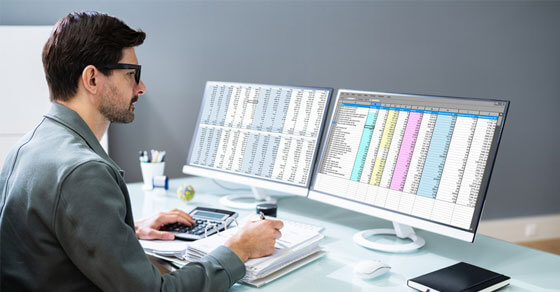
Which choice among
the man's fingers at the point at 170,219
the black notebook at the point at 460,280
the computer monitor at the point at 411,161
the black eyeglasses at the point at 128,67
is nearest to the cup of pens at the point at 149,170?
the man's fingers at the point at 170,219

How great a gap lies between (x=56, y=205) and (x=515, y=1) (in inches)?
134

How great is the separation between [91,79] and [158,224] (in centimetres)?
58

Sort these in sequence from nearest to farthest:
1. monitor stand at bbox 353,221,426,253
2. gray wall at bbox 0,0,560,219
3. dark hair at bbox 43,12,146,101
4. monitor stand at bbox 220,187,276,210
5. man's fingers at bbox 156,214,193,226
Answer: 1. dark hair at bbox 43,12,146,101
2. monitor stand at bbox 353,221,426,253
3. man's fingers at bbox 156,214,193,226
4. monitor stand at bbox 220,187,276,210
5. gray wall at bbox 0,0,560,219

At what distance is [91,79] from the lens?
1158 mm

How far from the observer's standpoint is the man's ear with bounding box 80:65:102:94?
1.14 m

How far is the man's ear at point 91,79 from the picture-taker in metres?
1.14

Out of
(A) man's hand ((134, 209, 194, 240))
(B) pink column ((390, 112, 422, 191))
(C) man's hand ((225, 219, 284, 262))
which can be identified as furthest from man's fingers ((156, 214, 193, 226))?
(B) pink column ((390, 112, 422, 191))

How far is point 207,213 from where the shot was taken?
173 cm

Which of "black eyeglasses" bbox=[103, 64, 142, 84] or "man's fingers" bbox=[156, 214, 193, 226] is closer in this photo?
"black eyeglasses" bbox=[103, 64, 142, 84]

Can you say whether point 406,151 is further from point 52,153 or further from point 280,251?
point 52,153

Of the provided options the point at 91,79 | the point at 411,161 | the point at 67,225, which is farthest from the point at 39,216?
the point at 411,161

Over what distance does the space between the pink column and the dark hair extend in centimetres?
87

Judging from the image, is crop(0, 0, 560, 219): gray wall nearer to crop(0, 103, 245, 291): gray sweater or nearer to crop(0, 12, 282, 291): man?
crop(0, 12, 282, 291): man

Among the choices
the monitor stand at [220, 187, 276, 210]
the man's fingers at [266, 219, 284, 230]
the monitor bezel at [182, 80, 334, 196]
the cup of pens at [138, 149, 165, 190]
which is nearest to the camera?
the man's fingers at [266, 219, 284, 230]
